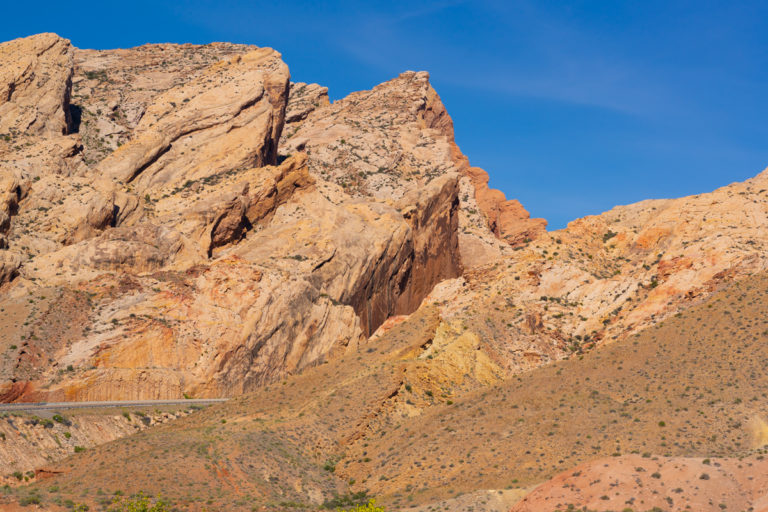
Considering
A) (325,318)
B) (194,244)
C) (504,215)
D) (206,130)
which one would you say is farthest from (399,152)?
(325,318)

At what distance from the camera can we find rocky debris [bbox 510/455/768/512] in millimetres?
44312

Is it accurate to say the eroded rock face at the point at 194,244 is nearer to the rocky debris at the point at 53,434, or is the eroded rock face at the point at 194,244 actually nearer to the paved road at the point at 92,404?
the paved road at the point at 92,404

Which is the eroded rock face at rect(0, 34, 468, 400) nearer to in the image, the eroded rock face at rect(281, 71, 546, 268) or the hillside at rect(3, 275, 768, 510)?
the eroded rock face at rect(281, 71, 546, 268)

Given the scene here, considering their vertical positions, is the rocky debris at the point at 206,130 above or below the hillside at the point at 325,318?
above

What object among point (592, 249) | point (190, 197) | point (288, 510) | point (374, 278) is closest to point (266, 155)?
point (190, 197)

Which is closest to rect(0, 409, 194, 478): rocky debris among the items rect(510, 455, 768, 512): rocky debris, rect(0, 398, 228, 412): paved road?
rect(0, 398, 228, 412): paved road

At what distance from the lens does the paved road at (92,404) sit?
64.7 meters

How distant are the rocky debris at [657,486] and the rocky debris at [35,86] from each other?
71359mm

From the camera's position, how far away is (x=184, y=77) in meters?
118

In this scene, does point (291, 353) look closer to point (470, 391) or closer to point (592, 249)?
point (470, 391)

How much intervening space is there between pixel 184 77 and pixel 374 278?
135ft

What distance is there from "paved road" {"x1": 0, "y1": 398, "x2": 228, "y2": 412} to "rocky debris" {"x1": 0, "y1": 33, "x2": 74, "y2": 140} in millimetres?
38734

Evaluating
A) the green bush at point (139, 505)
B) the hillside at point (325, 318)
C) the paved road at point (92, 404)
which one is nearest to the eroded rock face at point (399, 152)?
the hillside at point (325, 318)

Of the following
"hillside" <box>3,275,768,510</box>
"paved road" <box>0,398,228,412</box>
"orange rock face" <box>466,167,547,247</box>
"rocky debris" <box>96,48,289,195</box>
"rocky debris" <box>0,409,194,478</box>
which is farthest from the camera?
"orange rock face" <box>466,167,547,247</box>
